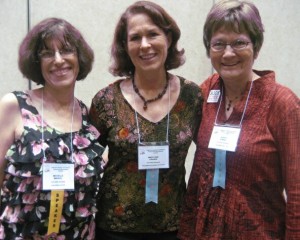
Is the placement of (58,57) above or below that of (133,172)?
above

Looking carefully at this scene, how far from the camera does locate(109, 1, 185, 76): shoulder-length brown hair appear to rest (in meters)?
1.66

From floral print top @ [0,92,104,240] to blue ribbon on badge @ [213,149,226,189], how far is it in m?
0.47

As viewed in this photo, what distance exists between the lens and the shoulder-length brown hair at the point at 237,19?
56.6 inches

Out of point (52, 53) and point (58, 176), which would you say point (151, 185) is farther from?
point (52, 53)

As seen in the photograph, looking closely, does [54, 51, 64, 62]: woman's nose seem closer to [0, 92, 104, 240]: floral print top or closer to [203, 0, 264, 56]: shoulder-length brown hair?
[0, 92, 104, 240]: floral print top

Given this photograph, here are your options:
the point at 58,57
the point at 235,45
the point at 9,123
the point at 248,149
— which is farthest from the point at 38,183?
the point at 235,45

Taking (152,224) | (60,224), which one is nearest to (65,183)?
(60,224)

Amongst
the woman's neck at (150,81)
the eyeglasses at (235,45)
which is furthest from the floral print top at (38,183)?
the eyeglasses at (235,45)

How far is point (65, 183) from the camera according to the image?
4.91 feet

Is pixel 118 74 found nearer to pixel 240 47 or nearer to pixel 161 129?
pixel 161 129

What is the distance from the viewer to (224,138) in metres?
1.50

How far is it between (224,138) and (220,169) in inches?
4.7

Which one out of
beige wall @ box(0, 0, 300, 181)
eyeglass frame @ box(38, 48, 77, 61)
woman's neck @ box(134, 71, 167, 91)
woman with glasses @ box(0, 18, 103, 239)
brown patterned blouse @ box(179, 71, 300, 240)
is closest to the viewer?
brown patterned blouse @ box(179, 71, 300, 240)

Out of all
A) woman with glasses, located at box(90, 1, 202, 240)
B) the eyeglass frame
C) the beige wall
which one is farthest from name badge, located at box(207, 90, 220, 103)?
the beige wall
